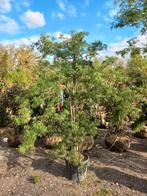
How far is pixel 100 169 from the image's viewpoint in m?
7.06

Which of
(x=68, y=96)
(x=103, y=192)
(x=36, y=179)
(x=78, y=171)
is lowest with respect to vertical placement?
(x=103, y=192)

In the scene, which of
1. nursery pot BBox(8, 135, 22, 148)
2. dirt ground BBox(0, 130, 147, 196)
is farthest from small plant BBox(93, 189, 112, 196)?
nursery pot BBox(8, 135, 22, 148)

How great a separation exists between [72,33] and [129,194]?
125 inches

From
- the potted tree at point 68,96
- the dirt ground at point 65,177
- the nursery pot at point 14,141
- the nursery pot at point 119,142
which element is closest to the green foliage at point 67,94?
the potted tree at point 68,96

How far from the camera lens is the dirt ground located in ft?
20.1

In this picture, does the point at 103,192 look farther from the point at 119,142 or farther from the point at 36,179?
the point at 119,142

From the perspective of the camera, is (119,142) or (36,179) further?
(119,142)

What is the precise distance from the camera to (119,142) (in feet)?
27.7

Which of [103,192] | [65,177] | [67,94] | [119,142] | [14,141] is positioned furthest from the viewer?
[14,141]

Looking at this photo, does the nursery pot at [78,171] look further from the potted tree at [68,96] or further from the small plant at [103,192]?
the small plant at [103,192]

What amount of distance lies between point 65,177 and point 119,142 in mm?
2262

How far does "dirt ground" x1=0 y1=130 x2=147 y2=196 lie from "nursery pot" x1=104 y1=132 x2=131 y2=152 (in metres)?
0.16

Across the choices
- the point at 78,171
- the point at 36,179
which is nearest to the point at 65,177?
the point at 78,171

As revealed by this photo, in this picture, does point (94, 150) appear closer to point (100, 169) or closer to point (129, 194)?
point (100, 169)
